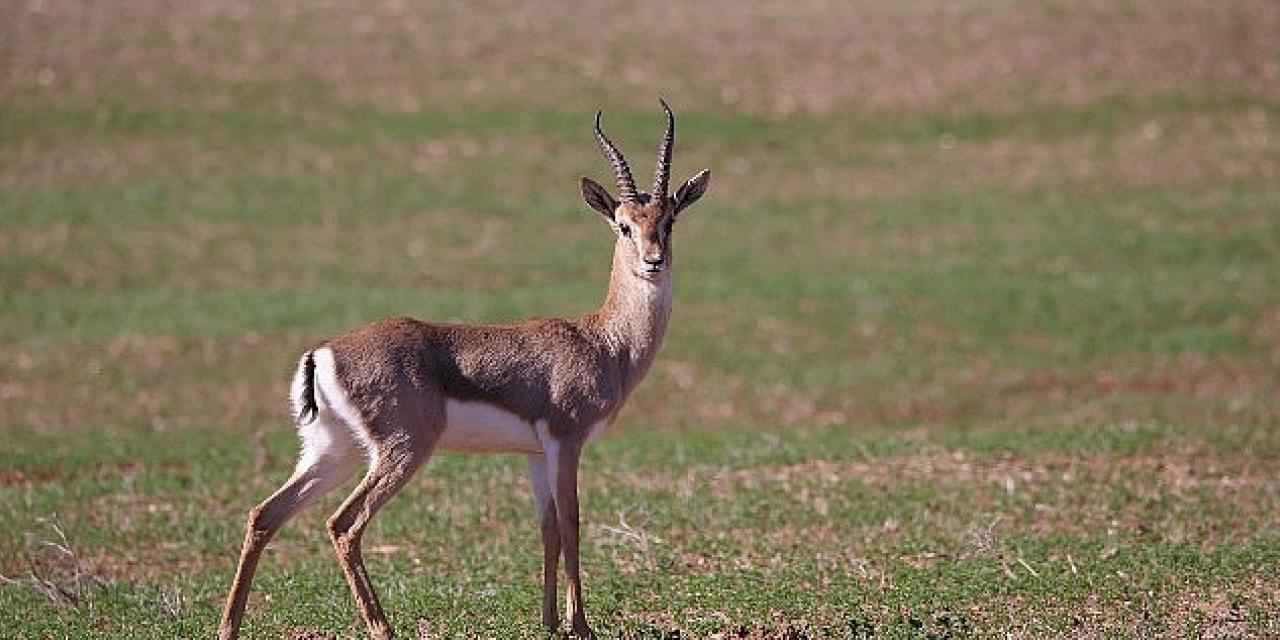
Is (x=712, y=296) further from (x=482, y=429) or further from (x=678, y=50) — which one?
(x=482, y=429)

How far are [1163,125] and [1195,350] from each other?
27.5 feet

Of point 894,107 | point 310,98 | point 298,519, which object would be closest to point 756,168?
point 894,107

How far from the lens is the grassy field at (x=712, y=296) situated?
1023 centimetres

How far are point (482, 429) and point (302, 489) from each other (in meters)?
0.90

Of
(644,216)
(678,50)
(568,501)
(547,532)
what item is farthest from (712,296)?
(568,501)

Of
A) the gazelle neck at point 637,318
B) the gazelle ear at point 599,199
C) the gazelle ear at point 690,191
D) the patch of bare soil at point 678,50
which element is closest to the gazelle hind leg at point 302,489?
the gazelle neck at point 637,318

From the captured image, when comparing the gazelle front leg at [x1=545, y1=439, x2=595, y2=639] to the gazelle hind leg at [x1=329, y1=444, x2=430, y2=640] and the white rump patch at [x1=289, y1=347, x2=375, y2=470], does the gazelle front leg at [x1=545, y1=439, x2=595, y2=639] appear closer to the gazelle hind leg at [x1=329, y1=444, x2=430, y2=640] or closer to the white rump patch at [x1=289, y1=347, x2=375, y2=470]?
the gazelle hind leg at [x1=329, y1=444, x2=430, y2=640]

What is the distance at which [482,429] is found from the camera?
8898 mm

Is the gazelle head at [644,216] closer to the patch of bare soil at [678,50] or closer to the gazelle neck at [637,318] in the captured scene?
the gazelle neck at [637,318]

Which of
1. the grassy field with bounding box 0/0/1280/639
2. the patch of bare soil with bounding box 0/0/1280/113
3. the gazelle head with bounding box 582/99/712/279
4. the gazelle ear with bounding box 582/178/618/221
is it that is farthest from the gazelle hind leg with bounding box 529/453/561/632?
the patch of bare soil with bounding box 0/0/1280/113

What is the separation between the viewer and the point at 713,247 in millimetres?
22672

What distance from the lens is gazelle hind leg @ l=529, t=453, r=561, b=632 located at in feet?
29.3

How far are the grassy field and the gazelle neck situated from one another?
1261 millimetres

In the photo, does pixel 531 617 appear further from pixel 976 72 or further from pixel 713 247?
pixel 976 72
